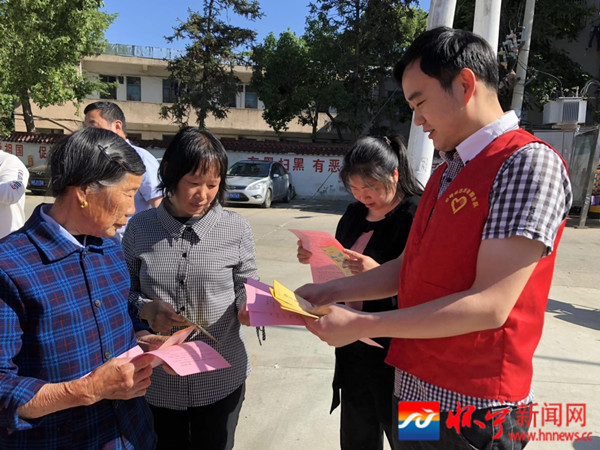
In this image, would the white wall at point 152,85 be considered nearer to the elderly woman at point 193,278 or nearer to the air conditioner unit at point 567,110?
the air conditioner unit at point 567,110

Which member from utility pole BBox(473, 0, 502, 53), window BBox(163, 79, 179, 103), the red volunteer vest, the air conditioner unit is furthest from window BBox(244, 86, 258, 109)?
the red volunteer vest

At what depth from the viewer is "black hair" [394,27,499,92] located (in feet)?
3.64

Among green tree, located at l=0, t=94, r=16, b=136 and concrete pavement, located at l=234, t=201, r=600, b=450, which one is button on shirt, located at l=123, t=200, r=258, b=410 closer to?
concrete pavement, located at l=234, t=201, r=600, b=450

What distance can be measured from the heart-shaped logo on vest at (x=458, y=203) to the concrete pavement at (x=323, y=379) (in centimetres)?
193

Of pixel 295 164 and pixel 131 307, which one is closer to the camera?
pixel 131 307

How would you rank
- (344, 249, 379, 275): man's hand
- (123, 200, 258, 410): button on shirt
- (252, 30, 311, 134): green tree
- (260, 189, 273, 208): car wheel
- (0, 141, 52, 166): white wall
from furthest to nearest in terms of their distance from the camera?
(252, 30, 311, 134): green tree, (0, 141, 52, 166): white wall, (260, 189, 273, 208): car wheel, (344, 249, 379, 275): man's hand, (123, 200, 258, 410): button on shirt

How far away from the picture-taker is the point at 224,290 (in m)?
1.77

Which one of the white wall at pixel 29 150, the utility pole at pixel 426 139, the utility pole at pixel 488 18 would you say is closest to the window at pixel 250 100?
the white wall at pixel 29 150

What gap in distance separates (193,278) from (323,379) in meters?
1.89

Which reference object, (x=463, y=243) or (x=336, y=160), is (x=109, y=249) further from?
(x=336, y=160)

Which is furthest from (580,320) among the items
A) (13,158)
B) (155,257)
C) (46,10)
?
(46,10)

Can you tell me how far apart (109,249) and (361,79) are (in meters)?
17.1

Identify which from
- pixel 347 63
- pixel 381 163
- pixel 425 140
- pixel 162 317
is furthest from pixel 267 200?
pixel 162 317

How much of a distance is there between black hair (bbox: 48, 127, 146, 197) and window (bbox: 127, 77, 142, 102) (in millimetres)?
26950
